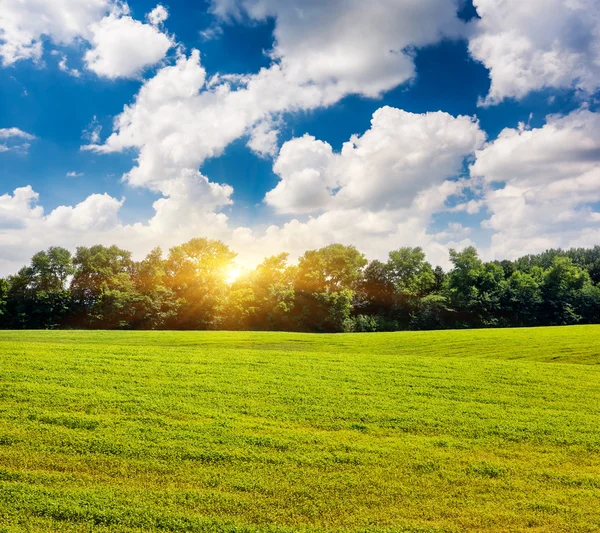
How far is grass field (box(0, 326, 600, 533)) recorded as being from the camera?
278 inches

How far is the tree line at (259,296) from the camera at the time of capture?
200ft

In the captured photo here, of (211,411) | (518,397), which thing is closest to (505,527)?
(211,411)

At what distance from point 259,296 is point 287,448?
2292 inches

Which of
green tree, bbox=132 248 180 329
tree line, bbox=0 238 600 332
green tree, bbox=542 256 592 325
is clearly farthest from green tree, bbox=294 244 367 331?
green tree, bbox=542 256 592 325

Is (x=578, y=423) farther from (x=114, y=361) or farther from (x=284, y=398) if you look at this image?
(x=114, y=361)

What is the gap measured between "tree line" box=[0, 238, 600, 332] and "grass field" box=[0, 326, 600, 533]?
153 ft

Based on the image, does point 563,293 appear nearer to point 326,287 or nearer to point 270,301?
point 326,287

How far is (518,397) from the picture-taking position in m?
14.4

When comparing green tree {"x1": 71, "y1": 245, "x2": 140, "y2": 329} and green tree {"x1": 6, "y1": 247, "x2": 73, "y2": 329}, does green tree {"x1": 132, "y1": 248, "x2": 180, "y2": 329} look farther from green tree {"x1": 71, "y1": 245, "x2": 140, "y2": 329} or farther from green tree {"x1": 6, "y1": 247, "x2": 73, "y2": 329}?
green tree {"x1": 6, "y1": 247, "x2": 73, "y2": 329}

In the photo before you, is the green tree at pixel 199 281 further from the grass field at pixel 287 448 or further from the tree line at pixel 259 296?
the grass field at pixel 287 448

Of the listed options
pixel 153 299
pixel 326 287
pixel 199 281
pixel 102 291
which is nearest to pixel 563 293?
pixel 326 287

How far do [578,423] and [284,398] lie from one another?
339 inches

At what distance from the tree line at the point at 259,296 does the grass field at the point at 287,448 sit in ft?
153

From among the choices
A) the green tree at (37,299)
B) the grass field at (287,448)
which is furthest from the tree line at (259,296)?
the grass field at (287,448)
